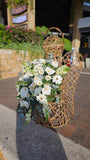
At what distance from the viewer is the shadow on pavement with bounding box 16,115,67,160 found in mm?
1283

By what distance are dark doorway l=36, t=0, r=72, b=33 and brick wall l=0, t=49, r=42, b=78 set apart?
971cm

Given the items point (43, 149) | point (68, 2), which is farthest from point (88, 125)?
point (68, 2)

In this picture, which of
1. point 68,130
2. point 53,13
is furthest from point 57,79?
point 53,13

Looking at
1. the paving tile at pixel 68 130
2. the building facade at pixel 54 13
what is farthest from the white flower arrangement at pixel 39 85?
the building facade at pixel 54 13

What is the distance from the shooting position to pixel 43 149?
137 centimetres

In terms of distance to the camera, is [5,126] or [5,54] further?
[5,54]

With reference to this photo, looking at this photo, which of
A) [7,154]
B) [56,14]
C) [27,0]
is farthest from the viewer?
[56,14]

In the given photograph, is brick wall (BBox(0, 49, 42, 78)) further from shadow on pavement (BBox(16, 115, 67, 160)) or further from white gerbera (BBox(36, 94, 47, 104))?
white gerbera (BBox(36, 94, 47, 104))

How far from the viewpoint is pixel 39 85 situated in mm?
1489

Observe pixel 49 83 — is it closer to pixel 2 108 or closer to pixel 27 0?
pixel 2 108

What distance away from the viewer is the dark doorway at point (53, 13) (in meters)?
13.4

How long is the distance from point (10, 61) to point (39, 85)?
437 centimetres

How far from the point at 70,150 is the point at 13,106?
5.25 feet

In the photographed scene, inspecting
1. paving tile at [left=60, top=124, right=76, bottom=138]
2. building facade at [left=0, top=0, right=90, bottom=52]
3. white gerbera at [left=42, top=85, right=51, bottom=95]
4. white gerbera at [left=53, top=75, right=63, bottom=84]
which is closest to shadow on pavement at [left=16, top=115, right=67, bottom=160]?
paving tile at [left=60, top=124, right=76, bottom=138]
